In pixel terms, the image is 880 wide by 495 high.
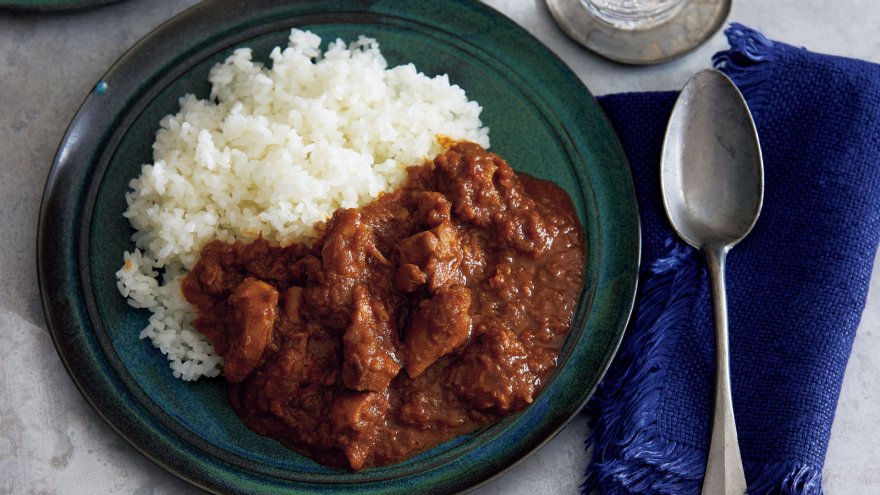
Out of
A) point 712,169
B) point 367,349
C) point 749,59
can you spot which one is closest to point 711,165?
point 712,169

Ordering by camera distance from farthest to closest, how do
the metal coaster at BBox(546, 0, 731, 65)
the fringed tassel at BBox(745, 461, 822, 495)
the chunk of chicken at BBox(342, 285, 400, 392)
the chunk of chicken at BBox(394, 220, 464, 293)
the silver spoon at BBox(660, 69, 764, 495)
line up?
the metal coaster at BBox(546, 0, 731, 65), the silver spoon at BBox(660, 69, 764, 495), the fringed tassel at BBox(745, 461, 822, 495), the chunk of chicken at BBox(394, 220, 464, 293), the chunk of chicken at BBox(342, 285, 400, 392)

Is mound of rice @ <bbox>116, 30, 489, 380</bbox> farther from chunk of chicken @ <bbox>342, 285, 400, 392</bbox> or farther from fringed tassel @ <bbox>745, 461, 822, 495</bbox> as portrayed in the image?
fringed tassel @ <bbox>745, 461, 822, 495</bbox>

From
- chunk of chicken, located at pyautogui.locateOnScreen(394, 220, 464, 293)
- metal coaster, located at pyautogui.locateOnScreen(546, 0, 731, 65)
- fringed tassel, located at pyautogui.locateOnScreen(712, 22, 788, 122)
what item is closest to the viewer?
chunk of chicken, located at pyautogui.locateOnScreen(394, 220, 464, 293)

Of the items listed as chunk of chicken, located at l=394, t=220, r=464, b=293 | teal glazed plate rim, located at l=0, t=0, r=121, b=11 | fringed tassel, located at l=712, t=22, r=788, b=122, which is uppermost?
teal glazed plate rim, located at l=0, t=0, r=121, b=11

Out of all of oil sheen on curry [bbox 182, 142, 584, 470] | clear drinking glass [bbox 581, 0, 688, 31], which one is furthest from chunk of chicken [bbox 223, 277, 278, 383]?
clear drinking glass [bbox 581, 0, 688, 31]

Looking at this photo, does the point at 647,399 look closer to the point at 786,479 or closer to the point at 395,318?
the point at 786,479
